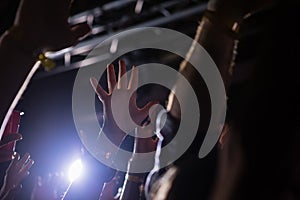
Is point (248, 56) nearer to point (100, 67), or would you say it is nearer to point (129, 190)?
point (100, 67)

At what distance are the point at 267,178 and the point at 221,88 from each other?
402mm

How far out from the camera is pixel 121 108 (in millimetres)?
1169

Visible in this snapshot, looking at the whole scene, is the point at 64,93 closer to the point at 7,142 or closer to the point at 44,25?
the point at 7,142

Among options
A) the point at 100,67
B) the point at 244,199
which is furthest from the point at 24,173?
the point at 100,67

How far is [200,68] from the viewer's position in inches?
33.2

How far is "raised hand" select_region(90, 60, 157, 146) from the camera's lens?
3.80 feet

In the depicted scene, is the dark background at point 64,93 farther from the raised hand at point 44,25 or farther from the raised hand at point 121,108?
the raised hand at point 44,25

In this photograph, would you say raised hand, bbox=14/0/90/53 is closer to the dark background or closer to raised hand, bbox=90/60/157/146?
raised hand, bbox=90/60/157/146

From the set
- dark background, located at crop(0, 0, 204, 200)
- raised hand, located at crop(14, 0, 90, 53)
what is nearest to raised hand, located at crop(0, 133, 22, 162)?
raised hand, located at crop(14, 0, 90, 53)

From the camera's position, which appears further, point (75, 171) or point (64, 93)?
point (64, 93)

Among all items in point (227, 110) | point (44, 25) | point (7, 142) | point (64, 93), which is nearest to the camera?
point (44, 25)

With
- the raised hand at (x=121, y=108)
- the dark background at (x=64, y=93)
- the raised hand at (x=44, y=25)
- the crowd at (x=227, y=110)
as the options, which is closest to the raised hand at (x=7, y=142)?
the crowd at (x=227, y=110)

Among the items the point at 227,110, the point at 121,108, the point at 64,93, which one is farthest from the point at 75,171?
the point at 64,93

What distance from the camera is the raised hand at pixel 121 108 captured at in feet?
3.80
